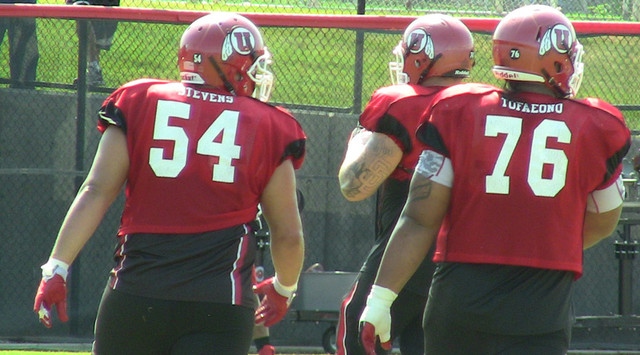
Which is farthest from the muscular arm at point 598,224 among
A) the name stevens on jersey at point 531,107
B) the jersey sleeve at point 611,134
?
the name stevens on jersey at point 531,107

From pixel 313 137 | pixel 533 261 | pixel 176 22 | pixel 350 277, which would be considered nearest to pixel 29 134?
pixel 176 22

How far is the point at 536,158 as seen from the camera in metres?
2.68

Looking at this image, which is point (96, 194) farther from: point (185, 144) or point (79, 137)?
point (79, 137)

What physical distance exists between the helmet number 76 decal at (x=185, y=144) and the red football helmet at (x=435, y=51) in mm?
1296

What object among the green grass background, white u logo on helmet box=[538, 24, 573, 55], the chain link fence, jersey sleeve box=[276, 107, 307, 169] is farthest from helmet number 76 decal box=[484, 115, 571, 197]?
the green grass background

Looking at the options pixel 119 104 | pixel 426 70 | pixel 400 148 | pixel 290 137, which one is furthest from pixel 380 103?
pixel 119 104

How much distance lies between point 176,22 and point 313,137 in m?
1.26

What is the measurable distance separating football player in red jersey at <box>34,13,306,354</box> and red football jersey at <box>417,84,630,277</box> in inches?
22.6

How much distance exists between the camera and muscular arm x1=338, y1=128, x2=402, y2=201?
3590 millimetres

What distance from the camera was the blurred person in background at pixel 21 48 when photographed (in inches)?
256

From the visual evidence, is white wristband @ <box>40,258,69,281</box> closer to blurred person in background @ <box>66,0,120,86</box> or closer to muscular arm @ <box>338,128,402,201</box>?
muscular arm @ <box>338,128,402,201</box>

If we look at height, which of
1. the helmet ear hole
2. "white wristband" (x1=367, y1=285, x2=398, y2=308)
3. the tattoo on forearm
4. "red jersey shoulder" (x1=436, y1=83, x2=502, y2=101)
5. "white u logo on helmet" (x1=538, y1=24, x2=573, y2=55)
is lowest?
"white wristband" (x1=367, y1=285, x2=398, y2=308)

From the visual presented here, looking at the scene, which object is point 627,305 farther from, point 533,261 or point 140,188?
point 140,188

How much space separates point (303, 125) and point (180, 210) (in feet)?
12.7
